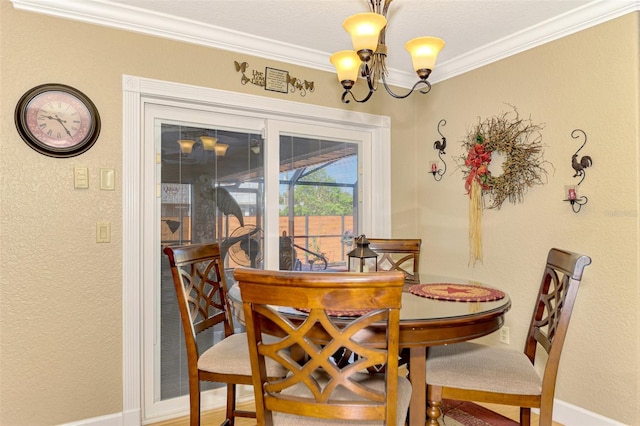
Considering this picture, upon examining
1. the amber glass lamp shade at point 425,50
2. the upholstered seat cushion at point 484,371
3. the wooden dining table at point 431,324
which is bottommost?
the upholstered seat cushion at point 484,371

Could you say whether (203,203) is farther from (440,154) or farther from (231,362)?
(440,154)

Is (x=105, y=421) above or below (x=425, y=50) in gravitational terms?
below

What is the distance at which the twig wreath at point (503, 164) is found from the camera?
2699 mm

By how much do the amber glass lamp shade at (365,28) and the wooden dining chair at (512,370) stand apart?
48.0 inches

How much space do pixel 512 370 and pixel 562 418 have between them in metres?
1.13

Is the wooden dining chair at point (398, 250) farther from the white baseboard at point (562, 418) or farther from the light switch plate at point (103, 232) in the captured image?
the light switch plate at point (103, 232)

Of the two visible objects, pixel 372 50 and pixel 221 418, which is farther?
pixel 221 418

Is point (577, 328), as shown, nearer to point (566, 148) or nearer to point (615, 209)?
point (615, 209)

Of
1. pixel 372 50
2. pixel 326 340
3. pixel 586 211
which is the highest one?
pixel 372 50

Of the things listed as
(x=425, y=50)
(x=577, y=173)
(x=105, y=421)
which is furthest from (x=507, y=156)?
(x=105, y=421)

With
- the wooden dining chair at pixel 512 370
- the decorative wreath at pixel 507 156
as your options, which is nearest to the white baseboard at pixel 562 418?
the wooden dining chair at pixel 512 370

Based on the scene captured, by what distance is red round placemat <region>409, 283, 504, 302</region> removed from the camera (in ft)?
5.95

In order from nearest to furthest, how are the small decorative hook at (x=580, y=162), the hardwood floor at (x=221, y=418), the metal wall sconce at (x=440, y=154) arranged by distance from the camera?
1. the small decorative hook at (x=580, y=162)
2. the hardwood floor at (x=221, y=418)
3. the metal wall sconce at (x=440, y=154)

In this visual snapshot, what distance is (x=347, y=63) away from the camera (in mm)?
2062
